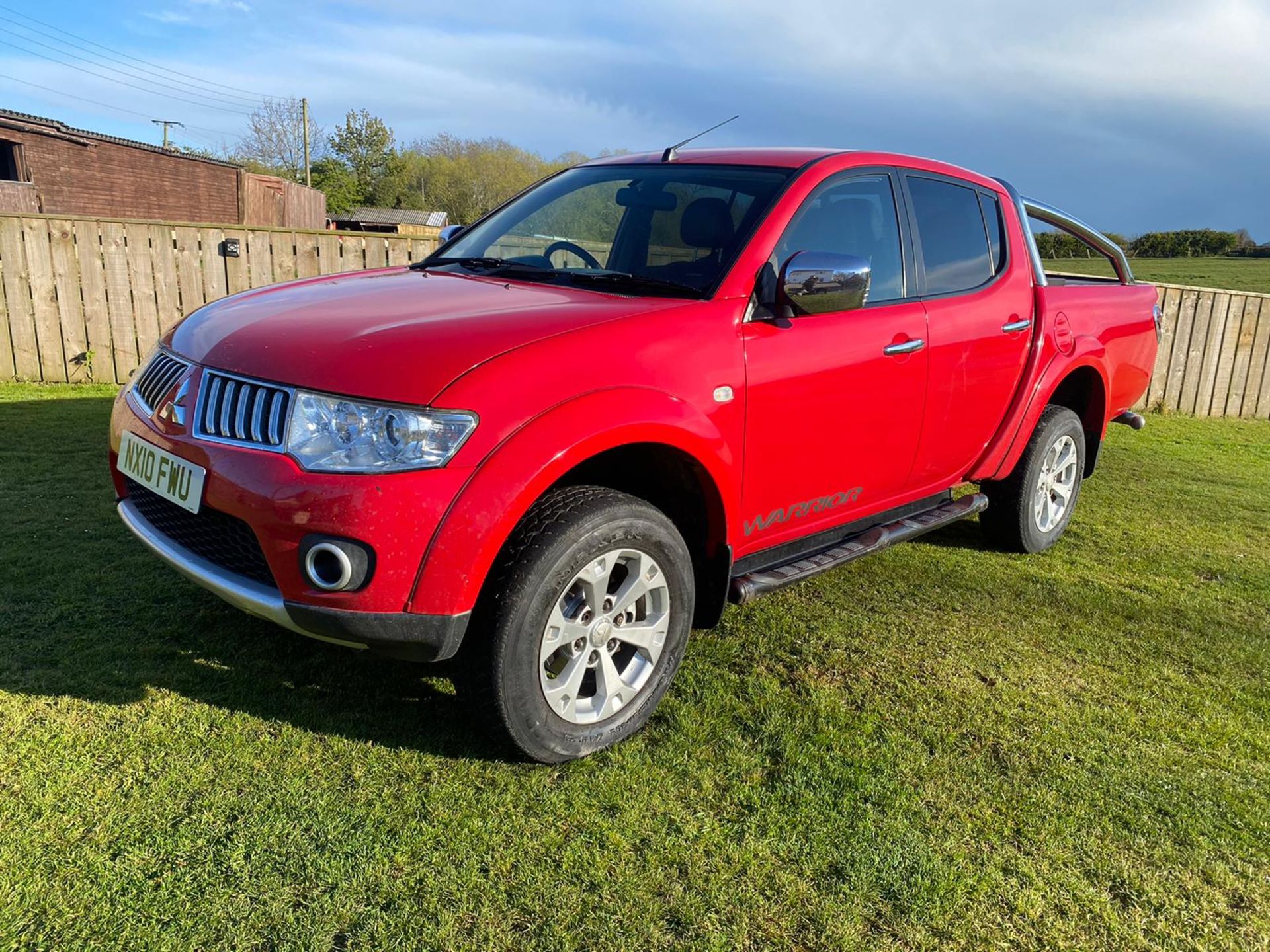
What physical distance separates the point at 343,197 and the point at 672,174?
6171cm

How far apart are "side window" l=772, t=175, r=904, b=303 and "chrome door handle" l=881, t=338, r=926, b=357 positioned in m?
0.20

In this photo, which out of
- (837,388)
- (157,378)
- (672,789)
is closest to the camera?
(672,789)

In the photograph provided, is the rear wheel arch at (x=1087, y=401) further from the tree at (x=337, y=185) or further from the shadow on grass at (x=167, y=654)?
the tree at (x=337, y=185)

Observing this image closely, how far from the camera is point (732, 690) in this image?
3260 millimetres

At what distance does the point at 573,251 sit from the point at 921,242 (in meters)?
1.49

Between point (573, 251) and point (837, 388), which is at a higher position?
point (573, 251)

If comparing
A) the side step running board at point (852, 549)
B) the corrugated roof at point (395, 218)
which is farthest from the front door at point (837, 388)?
the corrugated roof at point (395, 218)

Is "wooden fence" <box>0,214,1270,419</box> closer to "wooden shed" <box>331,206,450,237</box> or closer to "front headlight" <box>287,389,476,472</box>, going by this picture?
"front headlight" <box>287,389,476,472</box>

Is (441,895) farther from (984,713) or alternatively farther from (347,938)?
(984,713)

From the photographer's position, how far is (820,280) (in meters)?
3.03

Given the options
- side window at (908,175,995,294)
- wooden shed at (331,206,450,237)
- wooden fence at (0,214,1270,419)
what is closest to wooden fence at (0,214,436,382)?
wooden fence at (0,214,1270,419)

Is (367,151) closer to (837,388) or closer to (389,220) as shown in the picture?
(389,220)

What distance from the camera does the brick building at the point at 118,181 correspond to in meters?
23.4

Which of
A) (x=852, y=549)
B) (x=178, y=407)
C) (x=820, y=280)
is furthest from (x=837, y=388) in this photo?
(x=178, y=407)
